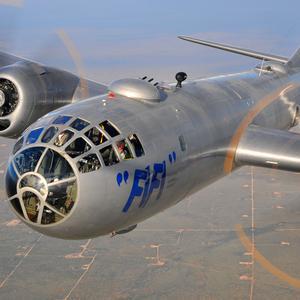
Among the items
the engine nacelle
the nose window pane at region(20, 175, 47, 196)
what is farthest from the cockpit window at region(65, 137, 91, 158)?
the engine nacelle

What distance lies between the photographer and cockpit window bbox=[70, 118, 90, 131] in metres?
15.8

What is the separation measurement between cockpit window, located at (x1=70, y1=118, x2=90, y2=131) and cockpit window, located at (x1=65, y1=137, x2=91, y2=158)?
45cm

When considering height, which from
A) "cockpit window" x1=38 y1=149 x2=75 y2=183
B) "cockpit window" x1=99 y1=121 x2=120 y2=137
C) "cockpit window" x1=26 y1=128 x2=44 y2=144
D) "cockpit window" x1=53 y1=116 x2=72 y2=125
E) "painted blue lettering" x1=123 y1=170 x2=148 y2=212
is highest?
"cockpit window" x1=53 y1=116 x2=72 y2=125

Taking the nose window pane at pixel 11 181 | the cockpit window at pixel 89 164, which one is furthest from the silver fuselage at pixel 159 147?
the nose window pane at pixel 11 181

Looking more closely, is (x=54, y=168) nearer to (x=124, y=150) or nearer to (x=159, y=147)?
(x=124, y=150)

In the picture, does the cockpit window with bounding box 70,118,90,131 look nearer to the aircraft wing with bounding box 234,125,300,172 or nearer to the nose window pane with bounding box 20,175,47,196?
the nose window pane with bounding box 20,175,47,196

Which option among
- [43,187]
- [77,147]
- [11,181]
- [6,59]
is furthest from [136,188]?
[6,59]

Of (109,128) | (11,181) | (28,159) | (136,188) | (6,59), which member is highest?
(6,59)

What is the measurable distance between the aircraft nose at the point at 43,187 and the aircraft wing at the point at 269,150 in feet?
27.6

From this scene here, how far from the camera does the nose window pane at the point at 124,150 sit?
15.7 meters

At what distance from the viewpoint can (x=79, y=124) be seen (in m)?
15.9

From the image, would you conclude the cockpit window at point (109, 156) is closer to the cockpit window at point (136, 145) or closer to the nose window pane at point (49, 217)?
the cockpit window at point (136, 145)

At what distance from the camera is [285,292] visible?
69.3 feet

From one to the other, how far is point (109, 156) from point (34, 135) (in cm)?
222
